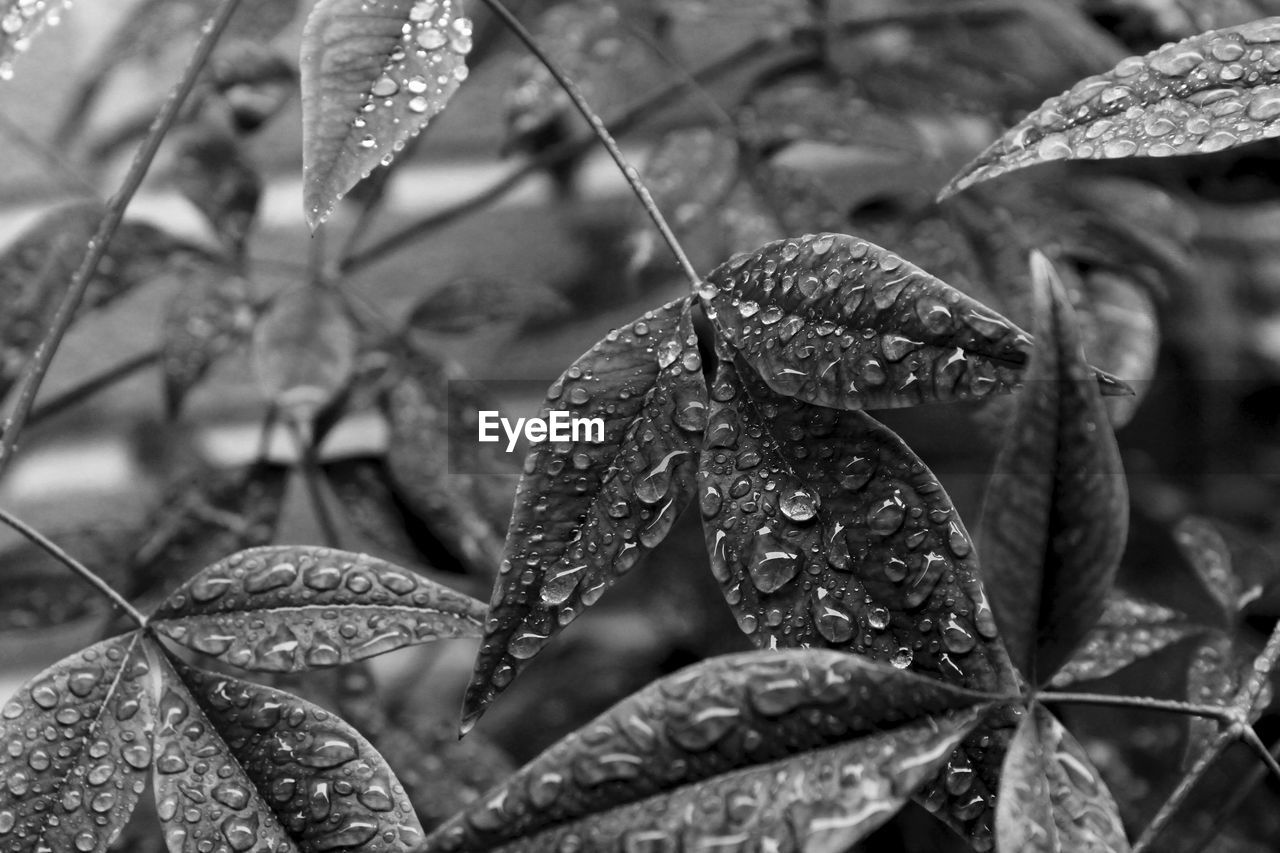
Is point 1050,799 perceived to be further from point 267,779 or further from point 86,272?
point 86,272

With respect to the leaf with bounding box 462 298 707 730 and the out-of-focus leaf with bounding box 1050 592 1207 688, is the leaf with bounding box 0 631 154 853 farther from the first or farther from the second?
the out-of-focus leaf with bounding box 1050 592 1207 688

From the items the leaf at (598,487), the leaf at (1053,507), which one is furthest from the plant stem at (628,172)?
the leaf at (1053,507)

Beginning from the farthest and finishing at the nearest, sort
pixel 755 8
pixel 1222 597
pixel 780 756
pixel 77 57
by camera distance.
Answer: pixel 77 57 < pixel 755 8 < pixel 1222 597 < pixel 780 756

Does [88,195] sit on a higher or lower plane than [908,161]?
higher

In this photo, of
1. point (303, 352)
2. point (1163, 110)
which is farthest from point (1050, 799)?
point (303, 352)

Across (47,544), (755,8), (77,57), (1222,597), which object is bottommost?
(1222,597)

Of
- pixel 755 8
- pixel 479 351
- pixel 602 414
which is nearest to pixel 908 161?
pixel 755 8

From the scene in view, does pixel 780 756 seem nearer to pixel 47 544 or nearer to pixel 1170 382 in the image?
pixel 47 544
